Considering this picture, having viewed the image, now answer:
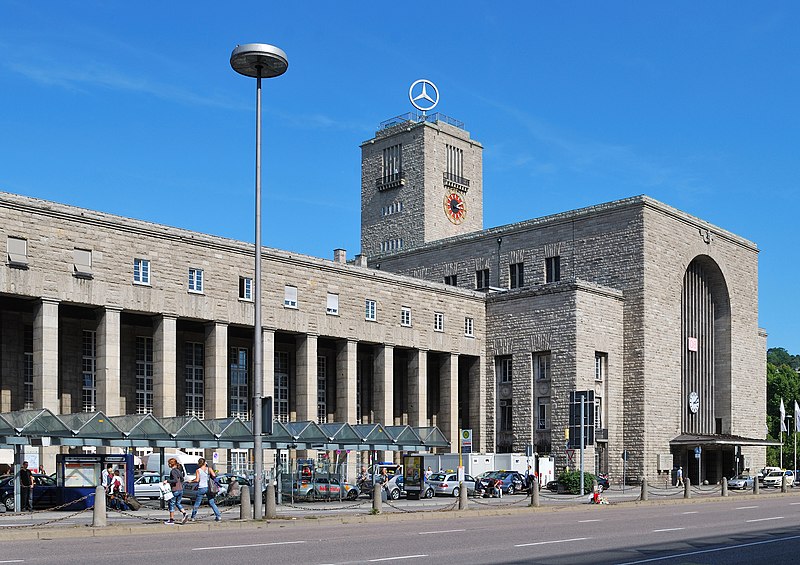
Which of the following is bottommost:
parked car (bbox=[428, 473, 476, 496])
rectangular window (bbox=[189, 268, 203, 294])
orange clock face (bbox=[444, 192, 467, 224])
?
parked car (bbox=[428, 473, 476, 496])

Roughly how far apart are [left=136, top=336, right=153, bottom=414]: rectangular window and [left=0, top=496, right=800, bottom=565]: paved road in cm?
2843

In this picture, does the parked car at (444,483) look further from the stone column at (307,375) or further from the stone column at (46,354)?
the stone column at (46,354)

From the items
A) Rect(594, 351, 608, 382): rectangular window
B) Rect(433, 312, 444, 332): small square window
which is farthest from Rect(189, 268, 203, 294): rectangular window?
Rect(594, 351, 608, 382): rectangular window

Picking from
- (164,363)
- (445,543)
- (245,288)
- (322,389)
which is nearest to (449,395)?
(322,389)

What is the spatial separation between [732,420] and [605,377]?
14002mm

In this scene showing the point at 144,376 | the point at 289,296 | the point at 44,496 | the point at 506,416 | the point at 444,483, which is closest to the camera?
the point at 44,496

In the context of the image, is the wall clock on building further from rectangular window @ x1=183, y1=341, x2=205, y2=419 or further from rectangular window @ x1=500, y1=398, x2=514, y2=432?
rectangular window @ x1=183, y1=341, x2=205, y2=419

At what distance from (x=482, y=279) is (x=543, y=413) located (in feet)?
45.5

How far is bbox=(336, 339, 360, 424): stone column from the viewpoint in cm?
6300

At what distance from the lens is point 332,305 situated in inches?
2458

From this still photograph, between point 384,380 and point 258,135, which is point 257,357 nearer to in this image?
point 258,135

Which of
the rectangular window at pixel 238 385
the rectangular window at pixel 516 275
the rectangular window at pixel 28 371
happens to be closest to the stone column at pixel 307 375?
the rectangular window at pixel 238 385

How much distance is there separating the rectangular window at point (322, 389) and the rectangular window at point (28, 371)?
60.9ft

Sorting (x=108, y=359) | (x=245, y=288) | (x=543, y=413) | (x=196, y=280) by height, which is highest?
(x=196, y=280)
